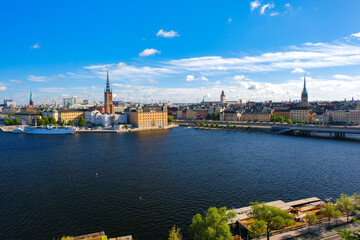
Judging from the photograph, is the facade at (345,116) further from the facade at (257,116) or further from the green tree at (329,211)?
the green tree at (329,211)

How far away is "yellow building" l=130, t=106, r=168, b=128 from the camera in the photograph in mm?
82062

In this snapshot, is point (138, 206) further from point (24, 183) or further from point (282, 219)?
Answer: point (24, 183)

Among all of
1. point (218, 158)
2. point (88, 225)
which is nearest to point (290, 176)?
point (218, 158)

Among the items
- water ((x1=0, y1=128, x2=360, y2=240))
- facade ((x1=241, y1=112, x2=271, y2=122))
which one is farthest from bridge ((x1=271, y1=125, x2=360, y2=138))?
facade ((x1=241, y1=112, x2=271, y2=122))

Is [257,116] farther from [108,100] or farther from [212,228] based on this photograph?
[212,228]

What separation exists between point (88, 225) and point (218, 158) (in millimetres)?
21307

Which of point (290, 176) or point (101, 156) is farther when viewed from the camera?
point (101, 156)

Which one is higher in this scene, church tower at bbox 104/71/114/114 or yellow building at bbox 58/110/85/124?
church tower at bbox 104/71/114/114

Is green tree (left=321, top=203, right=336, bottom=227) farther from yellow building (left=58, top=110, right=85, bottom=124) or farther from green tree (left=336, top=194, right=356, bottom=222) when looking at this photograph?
yellow building (left=58, top=110, right=85, bottom=124)

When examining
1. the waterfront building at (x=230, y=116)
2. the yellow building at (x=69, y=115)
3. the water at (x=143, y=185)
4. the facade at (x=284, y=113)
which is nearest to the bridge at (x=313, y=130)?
the water at (x=143, y=185)

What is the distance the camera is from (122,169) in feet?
91.4

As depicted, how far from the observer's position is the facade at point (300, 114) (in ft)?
306

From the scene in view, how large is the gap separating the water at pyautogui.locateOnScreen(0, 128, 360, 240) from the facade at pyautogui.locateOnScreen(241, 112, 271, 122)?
6156 centimetres

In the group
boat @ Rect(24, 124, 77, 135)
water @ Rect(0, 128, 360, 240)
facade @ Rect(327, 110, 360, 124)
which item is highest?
facade @ Rect(327, 110, 360, 124)
